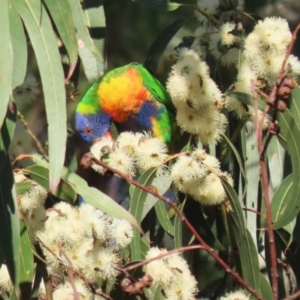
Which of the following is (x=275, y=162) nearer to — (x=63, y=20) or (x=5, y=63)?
(x=63, y=20)

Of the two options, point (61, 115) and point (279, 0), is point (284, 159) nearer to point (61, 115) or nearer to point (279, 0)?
point (61, 115)

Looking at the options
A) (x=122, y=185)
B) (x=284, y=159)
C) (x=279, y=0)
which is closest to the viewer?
(x=284, y=159)

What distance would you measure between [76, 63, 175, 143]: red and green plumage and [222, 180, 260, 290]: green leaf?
0.77m

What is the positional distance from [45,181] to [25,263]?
176mm

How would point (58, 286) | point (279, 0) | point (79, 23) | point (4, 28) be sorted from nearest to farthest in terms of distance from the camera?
point (4, 28), point (58, 286), point (79, 23), point (279, 0)

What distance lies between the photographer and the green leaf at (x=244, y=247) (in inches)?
59.4

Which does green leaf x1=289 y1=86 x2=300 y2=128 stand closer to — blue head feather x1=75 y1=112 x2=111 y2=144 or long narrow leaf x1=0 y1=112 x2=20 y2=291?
long narrow leaf x1=0 y1=112 x2=20 y2=291

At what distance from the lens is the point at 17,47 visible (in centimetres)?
144

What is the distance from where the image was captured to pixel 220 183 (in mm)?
1485

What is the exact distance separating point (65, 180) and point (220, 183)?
1.07 feet

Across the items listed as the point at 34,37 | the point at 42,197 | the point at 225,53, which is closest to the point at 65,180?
the point at 42,197

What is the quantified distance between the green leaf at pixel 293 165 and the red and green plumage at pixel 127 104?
0.80 m

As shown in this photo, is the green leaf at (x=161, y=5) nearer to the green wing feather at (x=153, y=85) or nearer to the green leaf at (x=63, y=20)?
the green leaf at (x=63, y=20)

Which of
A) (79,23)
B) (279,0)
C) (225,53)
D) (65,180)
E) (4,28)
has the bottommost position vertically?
(279,0)
